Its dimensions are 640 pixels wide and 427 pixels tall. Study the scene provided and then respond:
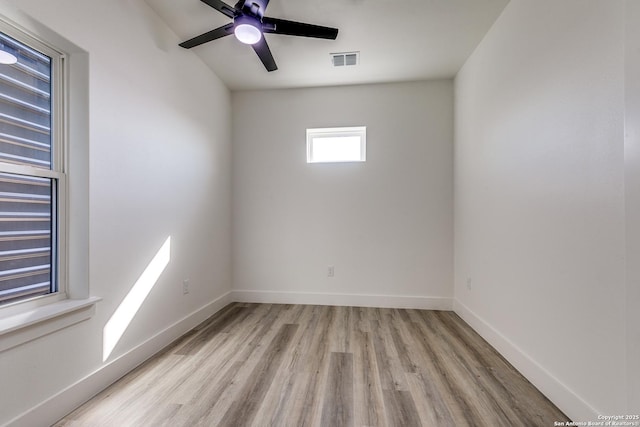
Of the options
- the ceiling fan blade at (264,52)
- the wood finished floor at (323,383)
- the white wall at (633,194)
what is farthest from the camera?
the ceiling fan blade at (264,52)

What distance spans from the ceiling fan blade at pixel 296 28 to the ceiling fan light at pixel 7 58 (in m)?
1.33

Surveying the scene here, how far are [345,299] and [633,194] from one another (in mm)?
2602

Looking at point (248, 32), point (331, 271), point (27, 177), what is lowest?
point (331, 271)

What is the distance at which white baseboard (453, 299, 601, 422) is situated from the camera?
A: 1309mm

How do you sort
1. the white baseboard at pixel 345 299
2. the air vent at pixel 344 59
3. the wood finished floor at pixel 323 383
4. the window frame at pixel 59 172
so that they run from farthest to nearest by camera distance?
the white baseboard at pixel 345 299 < the air vent at pixel 344 59 < the window frame at pixel 59 172 < the wood finished floor at pixel 323 383

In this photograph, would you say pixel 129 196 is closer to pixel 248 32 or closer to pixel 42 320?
pixel 42 320

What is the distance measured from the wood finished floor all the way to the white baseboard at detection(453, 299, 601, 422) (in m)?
0.05

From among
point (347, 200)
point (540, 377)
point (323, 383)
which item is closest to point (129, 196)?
point (323, 383)

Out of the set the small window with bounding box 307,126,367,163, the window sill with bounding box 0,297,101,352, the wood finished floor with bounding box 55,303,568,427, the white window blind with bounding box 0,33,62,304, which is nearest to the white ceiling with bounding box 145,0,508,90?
the small window with bounding box 307,126,367,163

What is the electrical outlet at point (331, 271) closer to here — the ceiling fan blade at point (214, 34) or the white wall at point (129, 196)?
the white wall at point (129, 196)

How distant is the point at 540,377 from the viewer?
1590mm

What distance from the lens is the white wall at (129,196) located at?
1.34m

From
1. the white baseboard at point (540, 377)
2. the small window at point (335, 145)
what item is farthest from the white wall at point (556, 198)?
the small window at point (335, 145)

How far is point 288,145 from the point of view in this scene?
10.9ft
